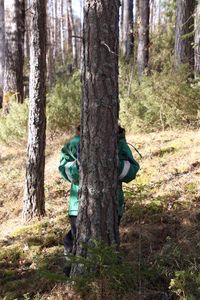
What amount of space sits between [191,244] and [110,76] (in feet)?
6.56

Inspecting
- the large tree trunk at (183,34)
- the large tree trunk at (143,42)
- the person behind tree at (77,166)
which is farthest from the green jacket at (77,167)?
the large tree trunk at (143,42)

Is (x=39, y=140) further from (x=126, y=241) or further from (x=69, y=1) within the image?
(x=69, y=1)

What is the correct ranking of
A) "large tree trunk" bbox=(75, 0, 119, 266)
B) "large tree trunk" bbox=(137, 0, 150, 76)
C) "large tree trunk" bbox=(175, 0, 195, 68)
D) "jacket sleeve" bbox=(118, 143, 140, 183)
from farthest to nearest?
"large tree trunk" bbox=(137, 0, 150, 76) < "large tree trunk" bbox=(175, 0, 195, 68) < "jacket sleeve" bbox=(118, 143, 140, 183) < "large tree trunk" bbox=(75, 0, 119, 266)

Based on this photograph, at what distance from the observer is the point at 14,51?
12.1m

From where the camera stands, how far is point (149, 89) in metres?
9.18

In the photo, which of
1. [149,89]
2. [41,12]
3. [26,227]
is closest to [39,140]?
[26,227]

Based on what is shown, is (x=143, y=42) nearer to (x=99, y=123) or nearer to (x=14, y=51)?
(x=14, y=51)

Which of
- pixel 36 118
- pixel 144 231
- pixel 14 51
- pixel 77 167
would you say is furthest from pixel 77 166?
pixel 14 51

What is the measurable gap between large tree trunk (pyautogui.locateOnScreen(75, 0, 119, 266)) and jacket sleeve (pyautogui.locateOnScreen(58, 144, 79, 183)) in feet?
0.77

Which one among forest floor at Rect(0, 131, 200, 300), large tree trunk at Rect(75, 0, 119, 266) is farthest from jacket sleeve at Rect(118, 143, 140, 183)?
forest floor at Rect(0, 131, 200, 300)

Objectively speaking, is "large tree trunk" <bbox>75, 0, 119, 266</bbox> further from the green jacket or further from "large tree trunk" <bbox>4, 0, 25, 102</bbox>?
"large tree trunk" <bbox>4, 0, 25, 102</bbox>

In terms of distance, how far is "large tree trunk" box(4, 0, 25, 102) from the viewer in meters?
11.7

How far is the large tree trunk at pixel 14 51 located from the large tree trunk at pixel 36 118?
18.8ft

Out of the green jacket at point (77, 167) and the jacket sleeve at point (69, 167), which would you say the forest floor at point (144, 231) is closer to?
the green jacket at point (77, 167)
